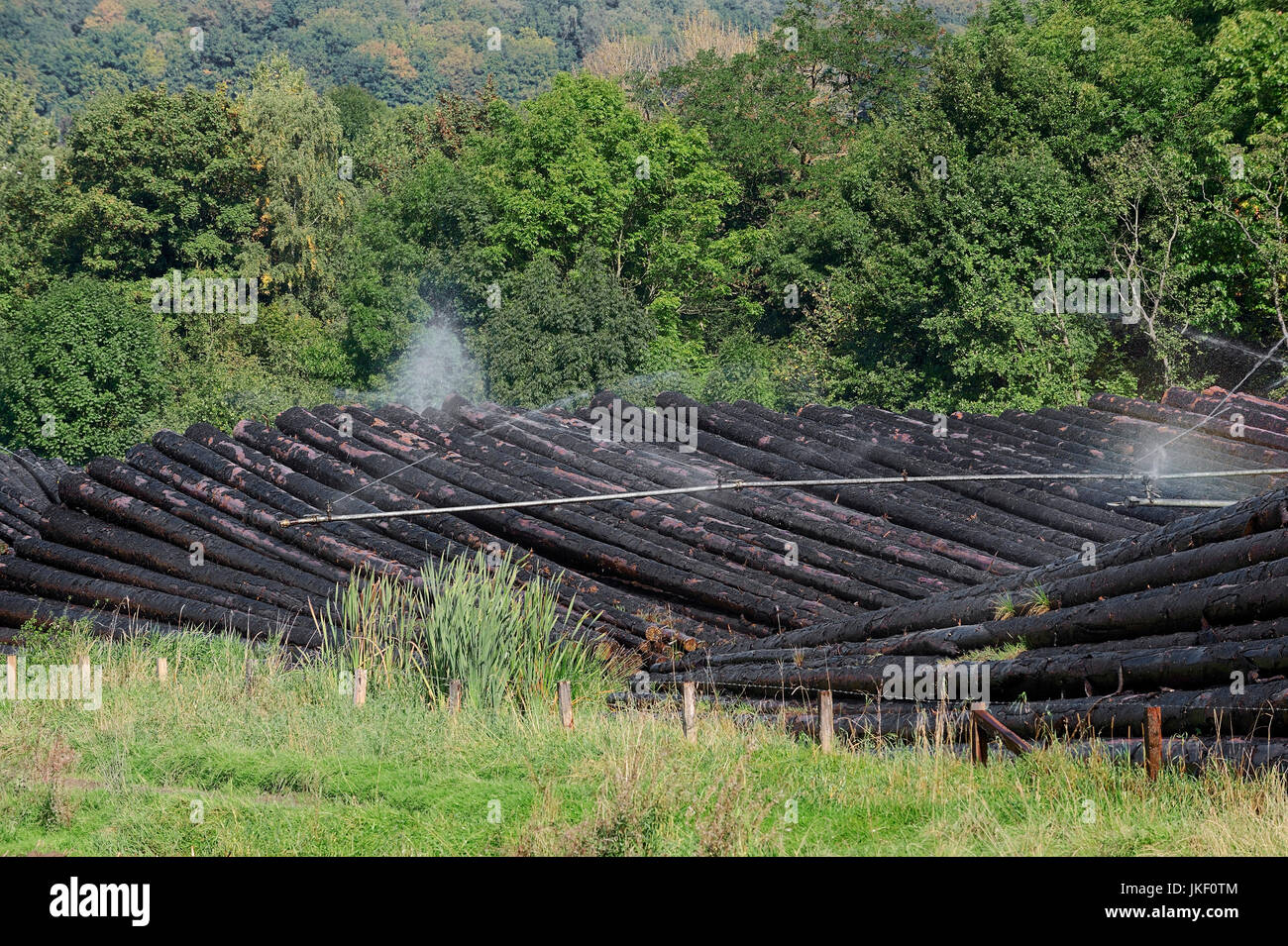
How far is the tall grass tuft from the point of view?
1259 cm

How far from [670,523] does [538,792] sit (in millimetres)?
7952

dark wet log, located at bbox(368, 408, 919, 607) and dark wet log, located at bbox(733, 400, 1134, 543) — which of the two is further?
dark wet log, located at bbox(733, 400, 1134, 543)

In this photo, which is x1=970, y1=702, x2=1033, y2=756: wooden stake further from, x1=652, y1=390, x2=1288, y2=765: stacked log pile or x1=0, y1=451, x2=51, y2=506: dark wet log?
x1=0, y1=451, x2=51, y2=506: dark wet log

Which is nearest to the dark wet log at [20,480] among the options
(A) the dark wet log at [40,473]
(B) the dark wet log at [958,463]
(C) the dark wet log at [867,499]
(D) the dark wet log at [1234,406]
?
(A) the dark wet log at [40,473]

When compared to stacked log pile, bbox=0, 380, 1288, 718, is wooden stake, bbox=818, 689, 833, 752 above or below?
below

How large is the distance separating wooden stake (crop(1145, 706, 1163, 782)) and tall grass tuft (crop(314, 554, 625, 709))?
17.9 ft

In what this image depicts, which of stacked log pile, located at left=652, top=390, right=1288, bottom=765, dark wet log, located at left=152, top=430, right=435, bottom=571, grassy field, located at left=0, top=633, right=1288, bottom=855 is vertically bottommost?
grassy field, located at left=0, top=633, right=1288, bottom=855

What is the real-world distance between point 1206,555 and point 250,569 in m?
10.8

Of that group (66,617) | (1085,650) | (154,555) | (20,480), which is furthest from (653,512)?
(20,480)

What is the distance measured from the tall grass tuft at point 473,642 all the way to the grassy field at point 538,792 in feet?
2.79

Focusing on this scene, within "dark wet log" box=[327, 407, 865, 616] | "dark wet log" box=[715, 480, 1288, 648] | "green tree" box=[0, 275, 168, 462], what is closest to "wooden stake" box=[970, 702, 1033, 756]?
"dark wet log" box=[715, 480, 1288, 648]

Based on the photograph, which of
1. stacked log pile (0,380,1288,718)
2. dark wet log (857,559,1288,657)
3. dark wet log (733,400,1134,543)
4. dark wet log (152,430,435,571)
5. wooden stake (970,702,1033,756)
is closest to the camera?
wooden stake (970,702,1033,756)
